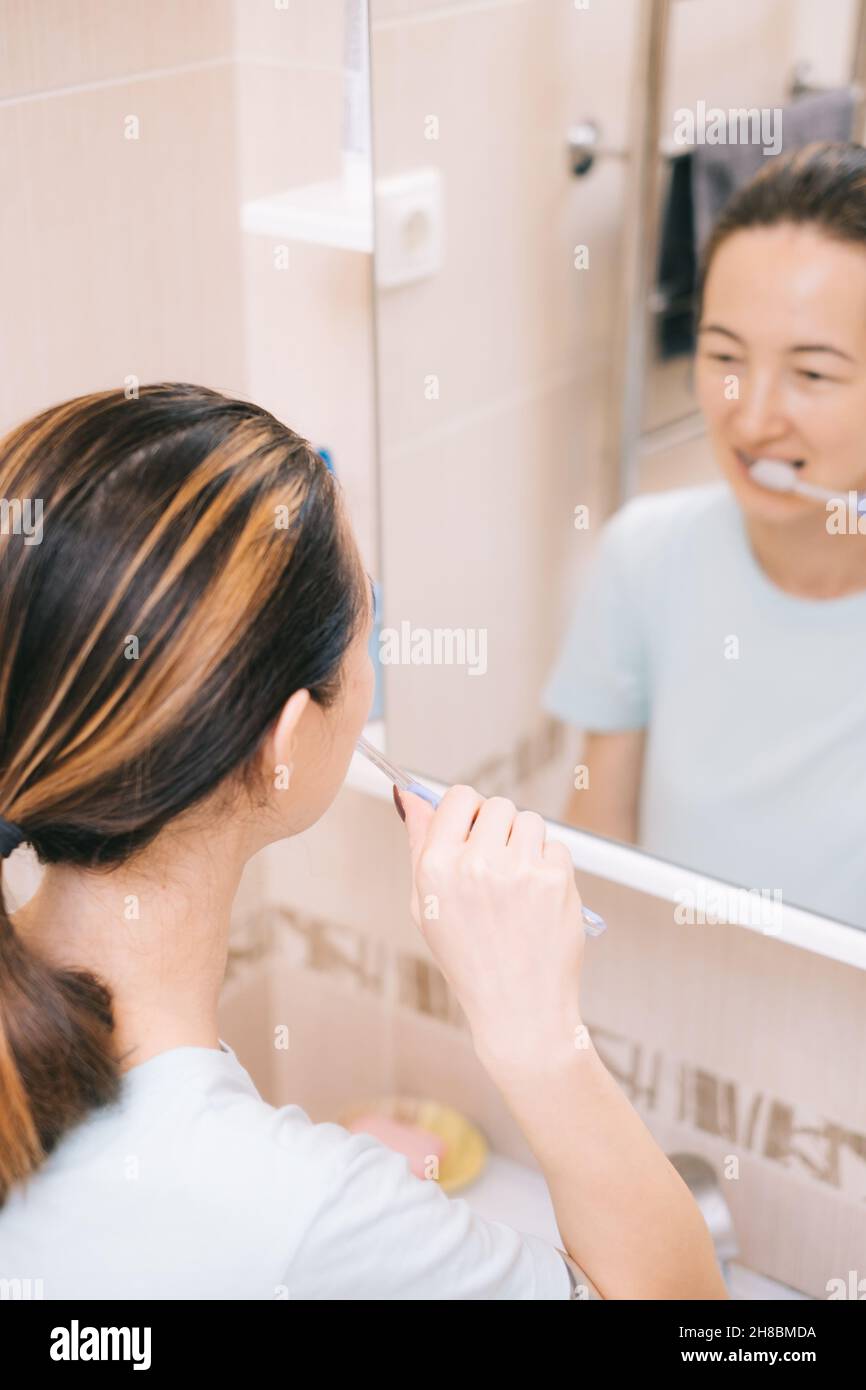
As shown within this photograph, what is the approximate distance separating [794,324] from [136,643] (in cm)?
59

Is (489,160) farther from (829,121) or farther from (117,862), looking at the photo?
(117,862)

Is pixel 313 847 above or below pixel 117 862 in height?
below

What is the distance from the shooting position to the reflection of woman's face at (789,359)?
1.00 m

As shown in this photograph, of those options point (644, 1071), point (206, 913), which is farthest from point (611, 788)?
point (206, 913)

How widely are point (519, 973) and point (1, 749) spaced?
275 mm

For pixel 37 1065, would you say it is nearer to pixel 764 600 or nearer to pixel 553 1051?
pixel 553 1051

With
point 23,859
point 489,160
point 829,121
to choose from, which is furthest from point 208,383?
point 829,121

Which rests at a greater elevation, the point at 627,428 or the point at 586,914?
the point at 627,428

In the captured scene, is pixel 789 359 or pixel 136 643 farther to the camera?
pixel 789 359

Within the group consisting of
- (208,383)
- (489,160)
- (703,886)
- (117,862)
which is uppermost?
(489,160)

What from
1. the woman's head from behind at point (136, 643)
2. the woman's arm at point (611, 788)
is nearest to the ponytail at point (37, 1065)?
the woman's head from behind at point (136, 643)

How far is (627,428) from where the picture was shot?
1.21 meters

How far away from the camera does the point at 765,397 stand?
3.43 ft
